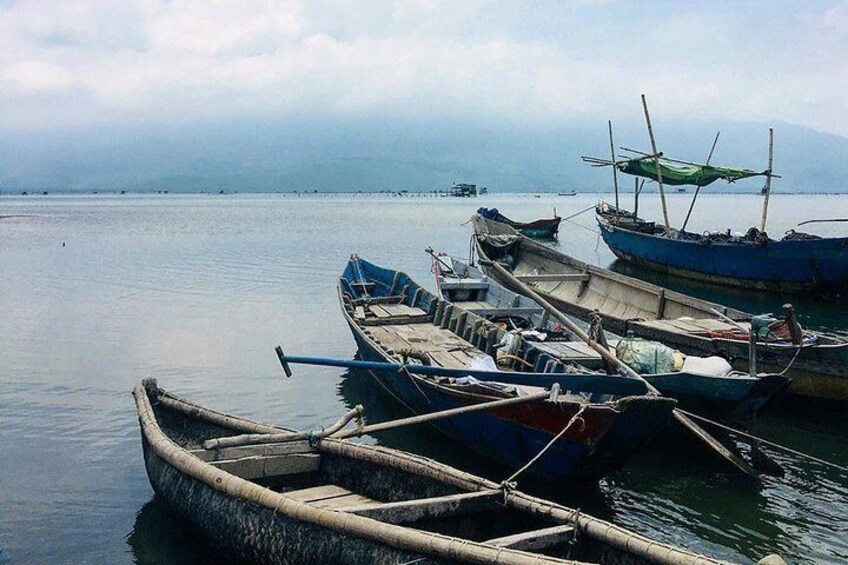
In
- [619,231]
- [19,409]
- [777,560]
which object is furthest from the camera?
[619,231]

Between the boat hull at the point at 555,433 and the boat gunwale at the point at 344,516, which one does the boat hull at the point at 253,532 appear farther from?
the boat hull at the point at 555,433

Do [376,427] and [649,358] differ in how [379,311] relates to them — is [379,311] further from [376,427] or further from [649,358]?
[376,427]

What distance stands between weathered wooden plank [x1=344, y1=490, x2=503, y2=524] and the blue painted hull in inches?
963

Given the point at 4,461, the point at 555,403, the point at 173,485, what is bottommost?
the point at 4,461

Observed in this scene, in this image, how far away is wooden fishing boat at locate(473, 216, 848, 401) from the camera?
14.4 m

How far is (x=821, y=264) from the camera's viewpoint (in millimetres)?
27828

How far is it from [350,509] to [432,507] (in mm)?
931

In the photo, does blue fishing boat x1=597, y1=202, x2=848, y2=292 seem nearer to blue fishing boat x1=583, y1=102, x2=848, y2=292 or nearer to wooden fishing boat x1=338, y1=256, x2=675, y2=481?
blue fishing boat x1=583, y1=102, x2=848, y2=292

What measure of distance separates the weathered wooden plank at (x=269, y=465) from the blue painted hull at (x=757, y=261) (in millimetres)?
24695

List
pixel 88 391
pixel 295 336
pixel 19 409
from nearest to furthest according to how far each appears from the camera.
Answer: pixel 19 409 < pixel 88 391 < pixel 295 336

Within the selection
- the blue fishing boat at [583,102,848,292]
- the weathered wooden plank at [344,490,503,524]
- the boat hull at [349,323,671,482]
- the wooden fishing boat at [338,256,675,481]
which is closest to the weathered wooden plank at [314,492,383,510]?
the weathered wooden plank at [344,490,503,524]

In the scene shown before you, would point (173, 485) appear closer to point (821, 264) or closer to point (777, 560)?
point (777, 560)

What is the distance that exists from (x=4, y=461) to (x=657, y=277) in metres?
32.5

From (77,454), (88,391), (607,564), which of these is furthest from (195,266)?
(607,564)
